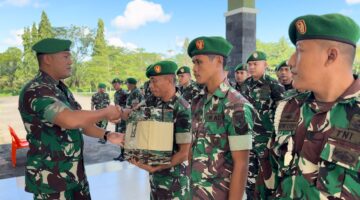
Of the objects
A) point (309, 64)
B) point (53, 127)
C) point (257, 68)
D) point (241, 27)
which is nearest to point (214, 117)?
point (309, 64)

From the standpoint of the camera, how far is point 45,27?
2062 centimetres

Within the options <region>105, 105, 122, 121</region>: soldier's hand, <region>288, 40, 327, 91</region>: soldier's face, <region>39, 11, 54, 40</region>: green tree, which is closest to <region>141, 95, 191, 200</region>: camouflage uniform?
<region>105, 105, 122, 121</region>: soldier's hand

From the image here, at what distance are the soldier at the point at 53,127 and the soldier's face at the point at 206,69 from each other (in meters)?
0.66

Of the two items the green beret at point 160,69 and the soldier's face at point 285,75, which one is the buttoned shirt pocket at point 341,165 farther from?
the soldier's face at point 285,75

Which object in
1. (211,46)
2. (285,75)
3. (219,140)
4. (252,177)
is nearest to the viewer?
(219,140)

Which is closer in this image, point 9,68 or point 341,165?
point 341,165

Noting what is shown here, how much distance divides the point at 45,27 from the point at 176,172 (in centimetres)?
2164

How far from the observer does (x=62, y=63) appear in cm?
201

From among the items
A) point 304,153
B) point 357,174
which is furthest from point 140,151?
point 357,174

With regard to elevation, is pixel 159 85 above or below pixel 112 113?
above

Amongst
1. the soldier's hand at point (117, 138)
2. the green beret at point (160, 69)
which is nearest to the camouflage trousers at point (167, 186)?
the soldier's hand at point (117, 138)

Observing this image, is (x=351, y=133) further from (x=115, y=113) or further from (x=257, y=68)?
(x=257, y=68)

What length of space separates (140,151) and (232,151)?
22.4 inches

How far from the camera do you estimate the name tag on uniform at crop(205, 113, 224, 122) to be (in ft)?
5.13
